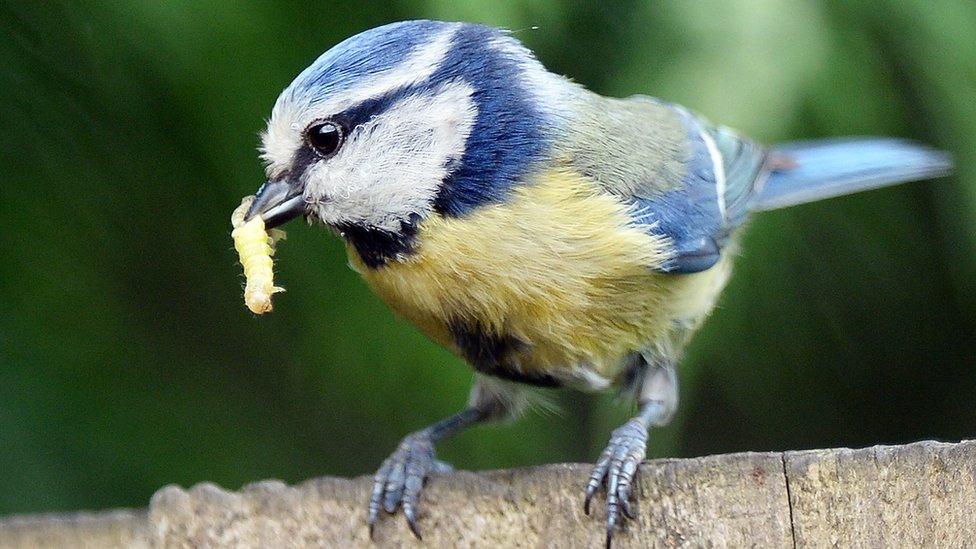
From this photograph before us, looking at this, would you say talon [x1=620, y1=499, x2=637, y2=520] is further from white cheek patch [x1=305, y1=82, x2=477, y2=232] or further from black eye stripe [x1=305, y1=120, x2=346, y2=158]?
black eye stripe [x1=305, y1=120, x2=346, y2=158]

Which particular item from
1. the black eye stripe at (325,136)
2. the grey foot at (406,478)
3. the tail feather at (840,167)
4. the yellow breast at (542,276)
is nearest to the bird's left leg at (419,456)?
the grey foot at (406,478)

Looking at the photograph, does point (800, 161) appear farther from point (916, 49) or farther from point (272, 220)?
point (272, 220)

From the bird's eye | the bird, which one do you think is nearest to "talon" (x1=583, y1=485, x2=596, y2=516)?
the bird

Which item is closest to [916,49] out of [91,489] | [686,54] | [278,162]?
[686,54]

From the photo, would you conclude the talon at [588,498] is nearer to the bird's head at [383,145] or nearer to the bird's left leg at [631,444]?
the bird's left leg at [631,444]

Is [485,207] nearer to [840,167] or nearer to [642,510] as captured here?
[642,510]

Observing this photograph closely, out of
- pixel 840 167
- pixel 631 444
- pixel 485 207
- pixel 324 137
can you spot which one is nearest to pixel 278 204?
pixel 324 137

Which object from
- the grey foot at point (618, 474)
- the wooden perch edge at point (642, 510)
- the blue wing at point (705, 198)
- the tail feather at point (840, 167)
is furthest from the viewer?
the tail feather at point (840, 167)
